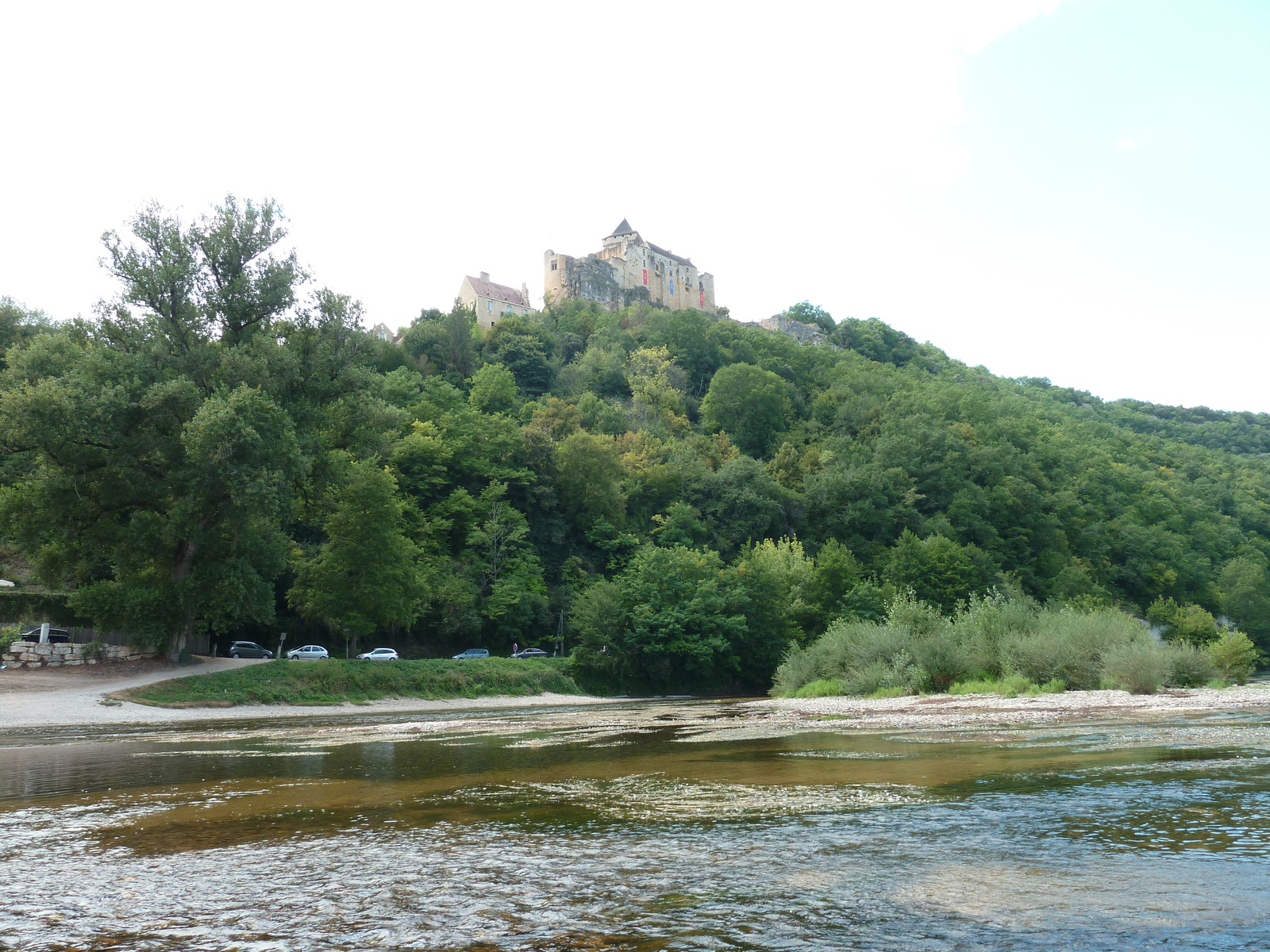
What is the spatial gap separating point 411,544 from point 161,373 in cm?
1611

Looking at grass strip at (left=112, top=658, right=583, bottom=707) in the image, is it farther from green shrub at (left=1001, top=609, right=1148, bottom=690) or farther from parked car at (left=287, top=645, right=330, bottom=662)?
green shrub at (left=1001, top=609, right=1148, bottom=690)

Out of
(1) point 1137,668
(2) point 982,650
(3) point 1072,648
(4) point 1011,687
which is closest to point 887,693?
(2) point 982,650

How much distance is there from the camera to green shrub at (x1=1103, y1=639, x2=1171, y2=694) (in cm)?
1953

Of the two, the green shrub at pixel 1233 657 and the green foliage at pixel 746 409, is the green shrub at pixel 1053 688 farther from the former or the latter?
the green foliage at pixel 746 409

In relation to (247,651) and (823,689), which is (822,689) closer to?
(823,689)

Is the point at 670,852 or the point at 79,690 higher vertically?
the point at 670,852

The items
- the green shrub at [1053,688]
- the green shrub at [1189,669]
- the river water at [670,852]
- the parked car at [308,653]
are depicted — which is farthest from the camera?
the parked car at [308,653]

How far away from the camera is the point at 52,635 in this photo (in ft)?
106

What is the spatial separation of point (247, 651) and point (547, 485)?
25.3m

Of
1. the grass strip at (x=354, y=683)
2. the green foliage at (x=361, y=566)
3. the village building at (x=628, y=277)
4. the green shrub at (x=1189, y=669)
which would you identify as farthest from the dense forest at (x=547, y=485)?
the green shrub at (x=1189, y=669)

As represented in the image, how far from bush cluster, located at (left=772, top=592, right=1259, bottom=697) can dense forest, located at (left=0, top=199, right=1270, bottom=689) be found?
31.9ft

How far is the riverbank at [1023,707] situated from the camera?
1540 centimetres

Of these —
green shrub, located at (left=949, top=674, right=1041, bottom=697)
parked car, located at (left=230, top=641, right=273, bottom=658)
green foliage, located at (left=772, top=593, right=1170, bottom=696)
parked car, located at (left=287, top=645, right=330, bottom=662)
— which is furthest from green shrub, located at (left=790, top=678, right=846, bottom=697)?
parked car, located at (left=230, top=641, right=273, bottom=658)

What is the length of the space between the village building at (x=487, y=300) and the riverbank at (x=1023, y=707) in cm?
10147
